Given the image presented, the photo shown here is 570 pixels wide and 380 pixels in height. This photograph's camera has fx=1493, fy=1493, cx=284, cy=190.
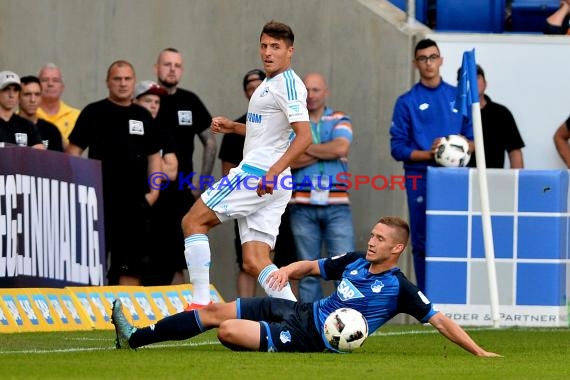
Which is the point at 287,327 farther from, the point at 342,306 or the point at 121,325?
the point at 121,325

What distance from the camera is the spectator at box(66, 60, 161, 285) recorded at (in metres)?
14.1

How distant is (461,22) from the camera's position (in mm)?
15969

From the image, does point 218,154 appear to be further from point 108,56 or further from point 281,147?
point 281,147

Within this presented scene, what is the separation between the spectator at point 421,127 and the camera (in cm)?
1408

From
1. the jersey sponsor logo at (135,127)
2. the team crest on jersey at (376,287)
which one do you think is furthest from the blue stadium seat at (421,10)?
the team crest on jersey at (376,287)

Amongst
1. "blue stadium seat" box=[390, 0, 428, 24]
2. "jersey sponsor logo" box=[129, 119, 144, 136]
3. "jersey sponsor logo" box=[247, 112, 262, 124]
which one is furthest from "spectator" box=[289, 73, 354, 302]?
"jersey sponsor logo" box=[247, 112, 262, 124]

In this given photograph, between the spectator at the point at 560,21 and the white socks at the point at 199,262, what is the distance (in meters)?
6.15

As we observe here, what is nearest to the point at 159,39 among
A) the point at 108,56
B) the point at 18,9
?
the point at 108,56

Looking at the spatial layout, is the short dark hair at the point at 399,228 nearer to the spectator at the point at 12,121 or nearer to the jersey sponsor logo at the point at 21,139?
the spectator at the point at 12,121

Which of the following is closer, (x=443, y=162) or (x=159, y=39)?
(x=443, y=162)

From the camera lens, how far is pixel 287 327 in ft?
30.6

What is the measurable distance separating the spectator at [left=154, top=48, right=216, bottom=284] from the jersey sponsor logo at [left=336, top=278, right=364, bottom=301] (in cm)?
561

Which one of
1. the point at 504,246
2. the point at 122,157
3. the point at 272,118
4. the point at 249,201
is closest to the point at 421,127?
the point at 504,246

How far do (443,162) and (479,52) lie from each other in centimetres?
228
